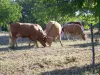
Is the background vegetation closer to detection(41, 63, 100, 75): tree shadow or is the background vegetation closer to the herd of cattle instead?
the herd of cattle

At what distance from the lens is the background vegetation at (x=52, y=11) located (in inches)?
258

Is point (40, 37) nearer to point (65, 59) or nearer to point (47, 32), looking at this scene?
point (47, 32)

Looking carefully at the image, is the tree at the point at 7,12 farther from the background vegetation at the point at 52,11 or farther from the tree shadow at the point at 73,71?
the tree shadow at the point at 73,71

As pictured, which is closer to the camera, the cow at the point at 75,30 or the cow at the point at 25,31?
the cow at the point at 25,31

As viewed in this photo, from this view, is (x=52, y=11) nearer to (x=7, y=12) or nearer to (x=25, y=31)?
(x=25, y=31)

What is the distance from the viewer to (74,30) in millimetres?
30047

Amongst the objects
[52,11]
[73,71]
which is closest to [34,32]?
[52,11]

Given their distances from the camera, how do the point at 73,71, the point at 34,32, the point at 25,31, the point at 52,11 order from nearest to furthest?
1. the point at 73,71
2. the point at 52,11
3. the point at 34,32
4. the point at 25,31

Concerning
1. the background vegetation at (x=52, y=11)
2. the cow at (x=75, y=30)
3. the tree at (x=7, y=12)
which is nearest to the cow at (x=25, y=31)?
the background vegetation at (x=52, y=11)

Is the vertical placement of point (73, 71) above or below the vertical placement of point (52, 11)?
below

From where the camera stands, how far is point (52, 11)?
11055 mm

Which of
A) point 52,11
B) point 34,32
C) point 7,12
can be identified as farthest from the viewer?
point 7,12

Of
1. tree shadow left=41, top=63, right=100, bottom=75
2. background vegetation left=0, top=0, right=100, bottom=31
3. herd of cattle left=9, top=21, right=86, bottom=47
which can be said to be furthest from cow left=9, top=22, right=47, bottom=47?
tree shadow left=41, top=63, right=100, bottom=75

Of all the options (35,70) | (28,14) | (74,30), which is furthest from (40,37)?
(28,14)
